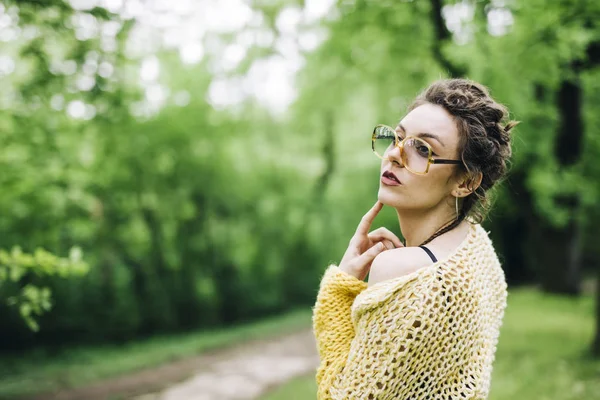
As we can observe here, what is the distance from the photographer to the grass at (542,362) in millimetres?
6215

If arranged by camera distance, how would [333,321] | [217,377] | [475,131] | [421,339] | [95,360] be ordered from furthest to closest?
1. [95,360]
2. [217,377]
3. [333,321]
4. [475,131]
5. [421,339]

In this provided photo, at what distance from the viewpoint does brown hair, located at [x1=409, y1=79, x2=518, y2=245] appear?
63.7 inches

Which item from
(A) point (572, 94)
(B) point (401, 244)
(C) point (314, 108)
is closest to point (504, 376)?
(A) point (572, 94)

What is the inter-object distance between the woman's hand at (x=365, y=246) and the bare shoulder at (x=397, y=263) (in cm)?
19

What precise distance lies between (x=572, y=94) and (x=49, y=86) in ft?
27.2

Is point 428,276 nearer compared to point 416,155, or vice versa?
point 428,276

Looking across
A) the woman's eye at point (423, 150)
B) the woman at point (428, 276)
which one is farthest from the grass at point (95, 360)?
the woman's eye at point (423, 150)

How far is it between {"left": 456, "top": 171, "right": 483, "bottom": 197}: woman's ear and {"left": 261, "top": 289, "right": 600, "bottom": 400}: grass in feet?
17.0

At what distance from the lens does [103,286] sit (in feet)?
30.2

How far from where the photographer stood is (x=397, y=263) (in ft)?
5.04

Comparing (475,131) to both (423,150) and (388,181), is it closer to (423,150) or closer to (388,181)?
(423,150)

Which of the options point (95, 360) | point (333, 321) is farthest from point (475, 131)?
point (95, 360)

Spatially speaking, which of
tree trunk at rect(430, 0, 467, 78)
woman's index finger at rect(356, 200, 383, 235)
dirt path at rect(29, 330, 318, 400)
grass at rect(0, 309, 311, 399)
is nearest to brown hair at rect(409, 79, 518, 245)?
woman's index finger at rect(356, 200, 383, 235)

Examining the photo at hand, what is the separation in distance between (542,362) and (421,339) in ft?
22.5
